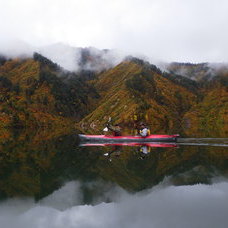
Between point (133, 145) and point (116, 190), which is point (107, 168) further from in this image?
point (133, 145)

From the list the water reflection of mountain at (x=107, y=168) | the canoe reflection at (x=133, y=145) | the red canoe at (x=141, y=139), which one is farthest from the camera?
the red canoe at (x=141, y=139)

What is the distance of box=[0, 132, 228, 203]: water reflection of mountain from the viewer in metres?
30.5

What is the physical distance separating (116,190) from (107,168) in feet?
36.1

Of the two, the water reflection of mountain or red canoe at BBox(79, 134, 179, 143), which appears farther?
red canoe at BBox(79, 134, 179, 143)

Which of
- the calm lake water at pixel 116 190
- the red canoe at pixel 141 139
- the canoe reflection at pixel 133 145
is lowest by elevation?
the calm lake water at pixel 116 190

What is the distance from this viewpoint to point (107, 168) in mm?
39062

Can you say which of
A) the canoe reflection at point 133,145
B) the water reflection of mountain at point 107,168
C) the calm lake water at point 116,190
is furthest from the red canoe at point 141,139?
the calm lake water at point 116,190

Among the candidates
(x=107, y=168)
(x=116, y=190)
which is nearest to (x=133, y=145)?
(x=107, y=168)

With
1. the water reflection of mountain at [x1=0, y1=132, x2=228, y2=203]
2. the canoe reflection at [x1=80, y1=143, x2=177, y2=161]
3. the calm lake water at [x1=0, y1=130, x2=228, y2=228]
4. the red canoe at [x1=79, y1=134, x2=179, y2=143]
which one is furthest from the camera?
the red canoe at [x1=79, y1=134, x2=179, y2=143]

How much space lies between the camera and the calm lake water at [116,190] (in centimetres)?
2002

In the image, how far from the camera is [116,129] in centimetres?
6475

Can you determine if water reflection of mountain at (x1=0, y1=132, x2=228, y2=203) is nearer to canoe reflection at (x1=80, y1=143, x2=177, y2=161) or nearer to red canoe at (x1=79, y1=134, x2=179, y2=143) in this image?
canoe reflection at (x1=80, y1=143, x2=177, y2=161)

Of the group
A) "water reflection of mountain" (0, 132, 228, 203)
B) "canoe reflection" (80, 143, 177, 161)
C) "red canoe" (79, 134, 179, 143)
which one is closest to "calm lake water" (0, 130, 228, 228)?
"water reflection of mountain" (0, 132, 228, 203)

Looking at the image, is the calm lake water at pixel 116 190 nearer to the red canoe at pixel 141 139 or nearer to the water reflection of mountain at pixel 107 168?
the water reflection of mountain at pixel 107 168
